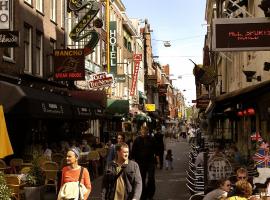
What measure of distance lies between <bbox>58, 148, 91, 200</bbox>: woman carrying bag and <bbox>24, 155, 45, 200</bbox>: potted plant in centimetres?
478

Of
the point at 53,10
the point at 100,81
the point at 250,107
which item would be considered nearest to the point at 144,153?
the point at 250,107

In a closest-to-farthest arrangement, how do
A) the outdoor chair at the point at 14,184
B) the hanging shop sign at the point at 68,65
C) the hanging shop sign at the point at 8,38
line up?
the outdoor chair at the point at 14,184
the hanging shop sign at the point at 8,38
the hanging shop sign at the point at 68,65

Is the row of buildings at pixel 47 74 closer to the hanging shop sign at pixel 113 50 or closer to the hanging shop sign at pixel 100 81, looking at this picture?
the hanging shop sign at pixel 100 81

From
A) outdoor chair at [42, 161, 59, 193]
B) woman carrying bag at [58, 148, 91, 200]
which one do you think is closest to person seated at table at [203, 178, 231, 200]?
woman carrying bag at [58, 148, 91, 200]

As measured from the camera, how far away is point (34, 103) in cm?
1667

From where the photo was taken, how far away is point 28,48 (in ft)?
76.3

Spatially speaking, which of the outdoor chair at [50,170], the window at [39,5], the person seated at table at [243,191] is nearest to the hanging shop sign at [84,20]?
the window at [39,5]

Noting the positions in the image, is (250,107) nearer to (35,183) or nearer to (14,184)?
(35,183)

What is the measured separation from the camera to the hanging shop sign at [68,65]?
23.8 metres

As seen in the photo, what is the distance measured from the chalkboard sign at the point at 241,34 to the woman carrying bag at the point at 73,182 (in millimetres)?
6207

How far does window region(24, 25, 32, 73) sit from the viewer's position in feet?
75.3

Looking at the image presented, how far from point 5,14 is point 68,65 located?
355 inches

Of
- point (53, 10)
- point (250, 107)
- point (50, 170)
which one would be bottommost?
point (50, 170)

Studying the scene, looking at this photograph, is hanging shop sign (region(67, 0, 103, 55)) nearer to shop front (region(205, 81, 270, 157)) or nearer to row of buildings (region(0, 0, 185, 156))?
row of buildings (region(0, 0, 185, 156))
